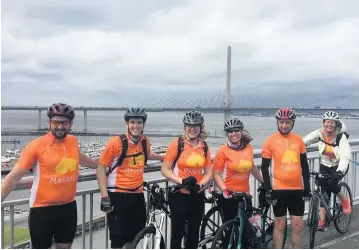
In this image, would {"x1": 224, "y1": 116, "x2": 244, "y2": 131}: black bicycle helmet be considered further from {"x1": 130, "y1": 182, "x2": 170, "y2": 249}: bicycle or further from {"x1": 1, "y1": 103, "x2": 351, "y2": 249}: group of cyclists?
{"x1": 130, "y1": 182, "x2": 170, "y2": 249}: bicycle

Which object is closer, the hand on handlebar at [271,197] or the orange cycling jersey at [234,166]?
the orange cycling jersey at [234,166]

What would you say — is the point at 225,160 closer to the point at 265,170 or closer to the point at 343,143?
the point at 265,170

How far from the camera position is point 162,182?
444cm

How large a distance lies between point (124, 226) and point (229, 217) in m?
1.17

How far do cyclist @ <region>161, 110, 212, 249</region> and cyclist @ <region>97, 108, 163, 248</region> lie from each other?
12.3 inches

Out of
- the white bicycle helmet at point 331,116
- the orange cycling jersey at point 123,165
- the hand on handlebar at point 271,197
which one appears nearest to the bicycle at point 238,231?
the hand on handlebar at point 271,197

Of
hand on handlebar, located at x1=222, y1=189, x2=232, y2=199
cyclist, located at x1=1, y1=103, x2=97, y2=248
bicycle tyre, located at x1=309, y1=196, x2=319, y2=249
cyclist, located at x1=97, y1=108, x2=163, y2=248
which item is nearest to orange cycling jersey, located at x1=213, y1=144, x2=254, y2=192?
hand on handlebar, located at x1=222, y1=189, x2=232, y2=199

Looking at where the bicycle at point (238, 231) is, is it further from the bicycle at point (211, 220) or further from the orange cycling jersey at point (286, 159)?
the orange cycling jersey at point (286, 159)

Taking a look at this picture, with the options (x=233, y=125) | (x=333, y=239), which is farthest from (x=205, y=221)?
(x=333, y=239)

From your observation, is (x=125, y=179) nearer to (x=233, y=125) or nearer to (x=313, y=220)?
(x=233, y=125)

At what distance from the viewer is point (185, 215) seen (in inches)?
153

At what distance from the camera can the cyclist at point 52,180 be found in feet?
10.1

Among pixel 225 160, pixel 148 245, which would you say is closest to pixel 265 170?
pixel 225 160

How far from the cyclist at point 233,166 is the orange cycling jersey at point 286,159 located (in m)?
0.26
